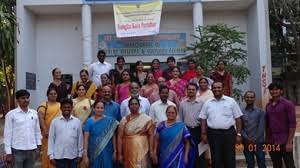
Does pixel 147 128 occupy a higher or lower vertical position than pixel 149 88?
lower

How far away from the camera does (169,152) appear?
21.1ft

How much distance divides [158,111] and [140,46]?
27.5ft

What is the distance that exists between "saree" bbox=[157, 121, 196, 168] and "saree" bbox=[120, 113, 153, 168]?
0.23 metres

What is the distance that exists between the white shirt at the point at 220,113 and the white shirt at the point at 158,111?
1.73 ft

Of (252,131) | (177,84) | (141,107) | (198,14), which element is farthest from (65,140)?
(198,14)

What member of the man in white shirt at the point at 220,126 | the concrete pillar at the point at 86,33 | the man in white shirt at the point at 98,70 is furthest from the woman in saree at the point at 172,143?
the concrete pillar at the point at 86,33

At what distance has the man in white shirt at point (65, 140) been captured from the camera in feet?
20.4

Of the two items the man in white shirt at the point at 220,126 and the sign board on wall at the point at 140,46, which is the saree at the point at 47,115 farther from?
the sign board on wall at the point at 140,46

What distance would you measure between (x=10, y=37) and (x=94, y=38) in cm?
766

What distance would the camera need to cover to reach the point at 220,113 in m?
6.71

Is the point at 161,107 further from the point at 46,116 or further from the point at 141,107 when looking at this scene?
the point at 46,116

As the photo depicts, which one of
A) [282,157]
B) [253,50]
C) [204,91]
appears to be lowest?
[282,157]

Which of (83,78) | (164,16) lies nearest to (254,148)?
(83,78)

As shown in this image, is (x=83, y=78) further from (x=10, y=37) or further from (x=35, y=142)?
(x=35, y=142)
